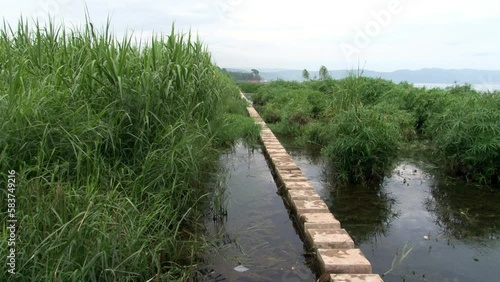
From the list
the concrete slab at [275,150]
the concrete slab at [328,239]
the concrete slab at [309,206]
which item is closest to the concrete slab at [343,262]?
the concrete slab at [328,239]

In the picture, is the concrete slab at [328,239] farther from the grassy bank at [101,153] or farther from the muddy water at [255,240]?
the grassy bank at [101,153]

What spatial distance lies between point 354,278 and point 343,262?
180mm

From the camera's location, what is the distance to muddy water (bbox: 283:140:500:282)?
3188 mm

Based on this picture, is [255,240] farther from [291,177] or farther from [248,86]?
[248,86]

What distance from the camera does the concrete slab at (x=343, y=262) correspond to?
2824 mm

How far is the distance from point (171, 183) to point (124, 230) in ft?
3.23

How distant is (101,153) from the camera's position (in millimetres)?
3236

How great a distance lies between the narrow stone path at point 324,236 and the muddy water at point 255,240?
153 mm

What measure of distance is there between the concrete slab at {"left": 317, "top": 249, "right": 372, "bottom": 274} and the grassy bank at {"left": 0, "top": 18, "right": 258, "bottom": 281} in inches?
40.0

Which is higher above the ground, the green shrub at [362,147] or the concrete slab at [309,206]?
the green shrub at [362,147]

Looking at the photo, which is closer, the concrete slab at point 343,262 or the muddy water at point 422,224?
the concrete slab at point 343,262

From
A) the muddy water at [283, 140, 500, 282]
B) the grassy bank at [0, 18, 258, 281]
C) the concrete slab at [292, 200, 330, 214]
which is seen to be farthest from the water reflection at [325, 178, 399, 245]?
the grassy bank at [0, 18, 258, 281]

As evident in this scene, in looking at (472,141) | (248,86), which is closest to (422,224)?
(472,141)

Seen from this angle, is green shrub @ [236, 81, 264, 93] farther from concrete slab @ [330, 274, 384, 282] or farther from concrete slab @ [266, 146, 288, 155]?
concrete slab @ [330, 274, 384, 282]
